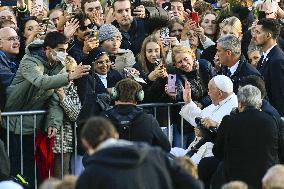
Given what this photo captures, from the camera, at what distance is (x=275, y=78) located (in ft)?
47.7

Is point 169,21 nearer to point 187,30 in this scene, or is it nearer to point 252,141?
point 187,30

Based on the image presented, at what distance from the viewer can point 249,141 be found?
12227 mm

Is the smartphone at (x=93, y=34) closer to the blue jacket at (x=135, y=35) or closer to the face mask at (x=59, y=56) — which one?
the blue jacket at (x=135, y=35)

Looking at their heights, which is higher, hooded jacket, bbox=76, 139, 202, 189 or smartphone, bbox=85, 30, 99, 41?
smartphone, bbox=85, 30, 99, 41

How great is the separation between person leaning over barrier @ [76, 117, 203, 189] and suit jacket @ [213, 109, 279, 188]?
2813 mm

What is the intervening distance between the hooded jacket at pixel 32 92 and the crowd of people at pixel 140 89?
0.01 metres

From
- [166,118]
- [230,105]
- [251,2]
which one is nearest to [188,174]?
[230,105]

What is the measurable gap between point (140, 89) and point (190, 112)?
4.98 ft

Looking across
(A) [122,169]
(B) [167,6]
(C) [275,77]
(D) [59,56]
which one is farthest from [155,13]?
(A) [122,169]

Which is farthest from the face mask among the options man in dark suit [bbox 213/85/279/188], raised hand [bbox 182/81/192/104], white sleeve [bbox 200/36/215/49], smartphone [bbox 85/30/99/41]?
white sleeve [bbox 200/36/215/49]

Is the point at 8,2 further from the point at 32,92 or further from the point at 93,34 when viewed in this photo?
the point at 32,92

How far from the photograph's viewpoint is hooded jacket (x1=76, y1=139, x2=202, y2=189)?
9.18 m

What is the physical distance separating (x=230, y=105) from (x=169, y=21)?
3508mm

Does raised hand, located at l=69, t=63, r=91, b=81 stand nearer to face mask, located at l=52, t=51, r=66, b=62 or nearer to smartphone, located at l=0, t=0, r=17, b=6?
face mask, located at l=52, t=51, r=66, b=62
